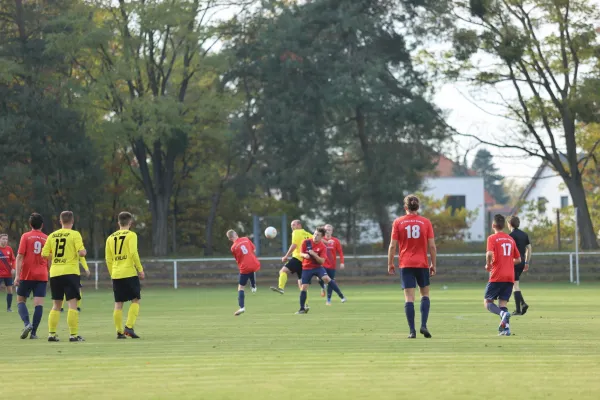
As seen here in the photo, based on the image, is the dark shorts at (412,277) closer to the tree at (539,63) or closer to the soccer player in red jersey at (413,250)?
the soccer player in red jersey at (413,250)

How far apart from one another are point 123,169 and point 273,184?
9551mm

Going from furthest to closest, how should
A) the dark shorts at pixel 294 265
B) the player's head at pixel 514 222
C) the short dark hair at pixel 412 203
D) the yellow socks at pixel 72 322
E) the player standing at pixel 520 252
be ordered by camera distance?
the dark shorts at pixel 294 265 < the player standing at pixel 520 252 < the player's head at pixel 514 222 < the yellow socks at pixel 72 322 < the short dark hair at pixel 412 203

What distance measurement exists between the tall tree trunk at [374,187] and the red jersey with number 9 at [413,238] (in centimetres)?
3417

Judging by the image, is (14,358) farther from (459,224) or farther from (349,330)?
(459,224)

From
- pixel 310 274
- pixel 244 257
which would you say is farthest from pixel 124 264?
pixel 310 274

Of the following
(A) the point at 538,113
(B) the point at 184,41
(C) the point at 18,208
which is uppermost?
(B) the point at 184,41

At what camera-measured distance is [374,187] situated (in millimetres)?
50031

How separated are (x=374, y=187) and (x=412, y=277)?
114 feet

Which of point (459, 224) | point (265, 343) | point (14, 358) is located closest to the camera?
point (14, 358)

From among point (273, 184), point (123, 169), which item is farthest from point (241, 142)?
point (123, 169)

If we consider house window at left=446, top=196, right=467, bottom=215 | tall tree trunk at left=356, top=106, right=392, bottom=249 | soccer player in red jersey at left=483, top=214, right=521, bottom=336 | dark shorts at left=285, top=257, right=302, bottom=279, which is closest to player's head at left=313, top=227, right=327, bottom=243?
dark shorts at left=285, top=257, right=302, bottom=279

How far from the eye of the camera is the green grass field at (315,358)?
9.90 metres

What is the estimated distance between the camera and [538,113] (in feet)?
157

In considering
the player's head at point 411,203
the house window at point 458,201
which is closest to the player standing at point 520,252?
the player's head at point 411,203
